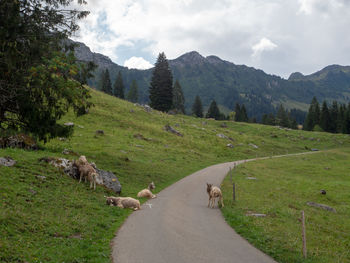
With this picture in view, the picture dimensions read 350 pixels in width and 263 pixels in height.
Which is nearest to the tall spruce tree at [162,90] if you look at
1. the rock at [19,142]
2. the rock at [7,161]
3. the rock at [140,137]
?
the rock at [140,137]

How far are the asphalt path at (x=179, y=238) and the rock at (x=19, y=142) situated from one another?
1215 cm

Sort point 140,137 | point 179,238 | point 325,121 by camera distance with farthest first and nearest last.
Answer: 1. point 325,121
2. point 140,137
3. point 179,238

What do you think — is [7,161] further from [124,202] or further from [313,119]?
[313,119]

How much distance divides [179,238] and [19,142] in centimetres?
1740

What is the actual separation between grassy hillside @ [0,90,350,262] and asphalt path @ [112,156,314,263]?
0.79 metres

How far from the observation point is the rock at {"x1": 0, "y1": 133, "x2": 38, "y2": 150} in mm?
19906

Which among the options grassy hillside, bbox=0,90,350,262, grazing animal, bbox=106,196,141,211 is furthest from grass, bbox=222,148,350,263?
grassy hillside, bbox=0,90,350,262

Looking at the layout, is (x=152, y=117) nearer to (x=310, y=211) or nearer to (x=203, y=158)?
(x=203, y=158)

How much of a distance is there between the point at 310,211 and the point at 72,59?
19945mm

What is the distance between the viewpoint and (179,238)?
1041cm

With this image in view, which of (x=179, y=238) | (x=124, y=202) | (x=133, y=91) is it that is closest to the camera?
(x=179, y=238)

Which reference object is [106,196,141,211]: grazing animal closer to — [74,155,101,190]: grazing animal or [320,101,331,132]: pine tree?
[74,155,101,190]: grazing animal

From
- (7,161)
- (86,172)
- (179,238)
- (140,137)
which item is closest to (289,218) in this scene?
(179,238)

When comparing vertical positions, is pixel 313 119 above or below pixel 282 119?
above
